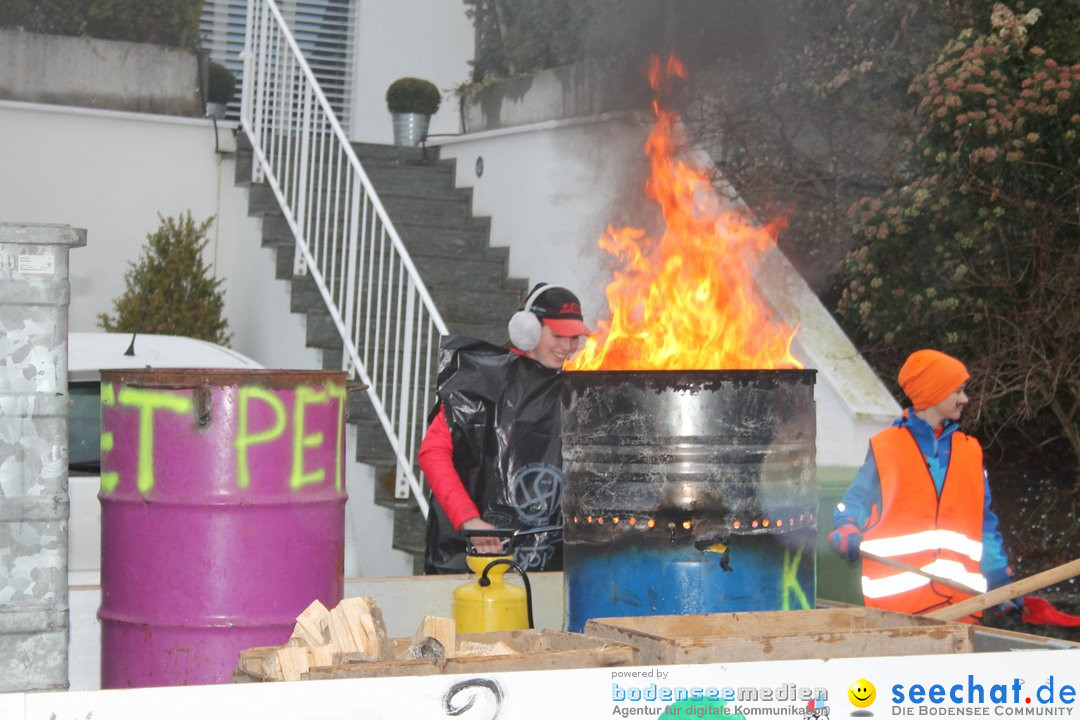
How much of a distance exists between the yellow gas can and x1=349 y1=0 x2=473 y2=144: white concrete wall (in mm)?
8579

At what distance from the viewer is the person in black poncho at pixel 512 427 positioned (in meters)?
5.30

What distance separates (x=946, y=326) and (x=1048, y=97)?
4.27ft

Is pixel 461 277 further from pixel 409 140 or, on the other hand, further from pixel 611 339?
pixel 611 339

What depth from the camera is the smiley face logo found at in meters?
3.05

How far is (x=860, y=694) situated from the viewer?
3055 millimetres

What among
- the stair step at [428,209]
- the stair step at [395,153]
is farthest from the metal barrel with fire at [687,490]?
the stair step at [395,153]

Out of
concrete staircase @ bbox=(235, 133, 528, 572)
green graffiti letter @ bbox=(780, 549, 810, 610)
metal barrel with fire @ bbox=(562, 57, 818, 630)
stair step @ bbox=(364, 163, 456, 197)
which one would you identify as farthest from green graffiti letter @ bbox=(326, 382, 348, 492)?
stair step @ bbox=(364, 163, 456, 197)

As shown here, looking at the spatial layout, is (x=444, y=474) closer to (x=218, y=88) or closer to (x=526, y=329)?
(x=526, y=329)

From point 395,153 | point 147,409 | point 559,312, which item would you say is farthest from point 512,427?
point 395,153

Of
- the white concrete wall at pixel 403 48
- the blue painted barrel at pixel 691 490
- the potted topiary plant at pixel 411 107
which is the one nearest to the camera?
the blue painted barrel at pixel 691 490

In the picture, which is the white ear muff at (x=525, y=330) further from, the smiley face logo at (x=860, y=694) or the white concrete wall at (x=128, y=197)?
the white concrete wall at (x=128, y=197)

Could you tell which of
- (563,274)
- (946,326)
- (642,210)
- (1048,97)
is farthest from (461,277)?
(1048,97)

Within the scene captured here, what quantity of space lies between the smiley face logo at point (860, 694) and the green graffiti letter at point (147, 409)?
1692 mm

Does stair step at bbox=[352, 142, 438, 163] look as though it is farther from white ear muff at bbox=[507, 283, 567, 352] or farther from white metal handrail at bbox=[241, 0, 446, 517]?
white ear muff at bbox=[507, 283, 567, 352]
